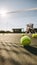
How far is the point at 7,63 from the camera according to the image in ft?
5.75

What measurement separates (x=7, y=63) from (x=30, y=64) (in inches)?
10.8

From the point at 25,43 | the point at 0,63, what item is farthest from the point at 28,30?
the point at 0,63

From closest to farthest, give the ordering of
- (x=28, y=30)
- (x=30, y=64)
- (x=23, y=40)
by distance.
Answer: (x=30, y=64), (x=23, y=40), (x=28, y=30)

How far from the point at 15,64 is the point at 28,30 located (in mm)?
14979

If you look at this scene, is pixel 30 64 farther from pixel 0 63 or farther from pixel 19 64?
pixel 0 63

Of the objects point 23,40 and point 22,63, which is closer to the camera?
point 22,63

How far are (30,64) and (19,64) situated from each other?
13cm

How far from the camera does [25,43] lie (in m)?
3.39

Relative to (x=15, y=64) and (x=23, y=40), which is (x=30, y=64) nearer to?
(x=15, y=64)

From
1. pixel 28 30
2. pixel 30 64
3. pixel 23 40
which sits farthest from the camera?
pixel 28 30

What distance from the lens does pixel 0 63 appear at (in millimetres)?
1782

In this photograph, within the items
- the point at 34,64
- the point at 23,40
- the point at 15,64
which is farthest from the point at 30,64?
the point at 23,40

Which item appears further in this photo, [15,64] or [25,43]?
[25,43]

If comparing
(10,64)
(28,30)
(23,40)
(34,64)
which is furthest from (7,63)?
(28,30)
